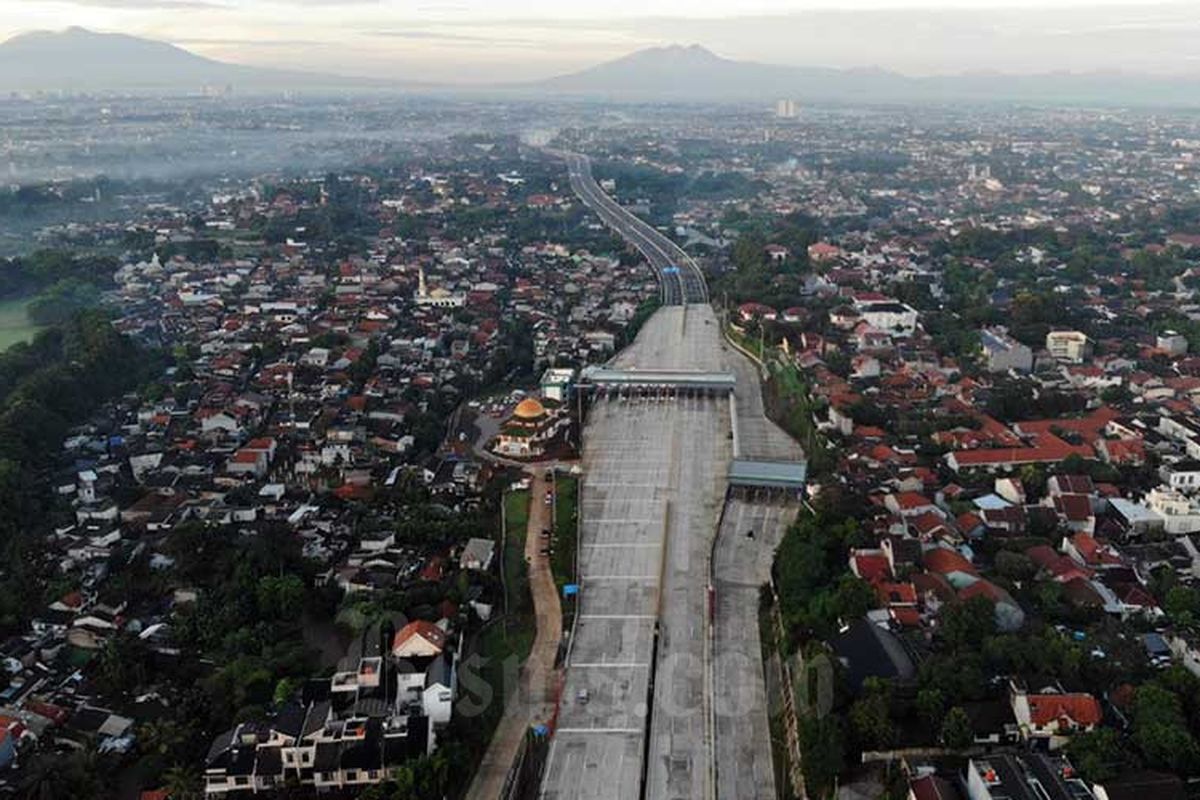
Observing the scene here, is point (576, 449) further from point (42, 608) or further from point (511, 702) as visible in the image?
point (42, 608)

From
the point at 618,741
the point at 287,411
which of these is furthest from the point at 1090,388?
the point at 287,411

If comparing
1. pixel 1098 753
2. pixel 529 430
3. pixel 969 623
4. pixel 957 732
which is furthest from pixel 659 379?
pixel 1098 753

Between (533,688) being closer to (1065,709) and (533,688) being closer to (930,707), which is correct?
(930,707)

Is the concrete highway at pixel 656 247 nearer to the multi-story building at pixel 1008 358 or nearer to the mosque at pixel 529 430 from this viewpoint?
the multi-story building at pixel 1008 358

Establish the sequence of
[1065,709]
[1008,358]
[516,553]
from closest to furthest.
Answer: [1065,709] < [516,553] < [1008,358]

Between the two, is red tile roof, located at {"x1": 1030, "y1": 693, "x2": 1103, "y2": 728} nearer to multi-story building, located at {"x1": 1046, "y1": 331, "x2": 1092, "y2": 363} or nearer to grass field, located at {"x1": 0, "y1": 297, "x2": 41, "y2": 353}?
multi-story building, located at {"x1": 1046, "y1": 331, "x2": 1092, "y2": 363}

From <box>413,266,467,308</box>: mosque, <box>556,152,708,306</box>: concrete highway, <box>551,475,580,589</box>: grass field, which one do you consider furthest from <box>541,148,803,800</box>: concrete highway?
<box>556,152,708,306</box>: concrete highway
